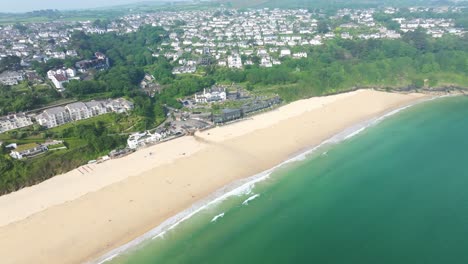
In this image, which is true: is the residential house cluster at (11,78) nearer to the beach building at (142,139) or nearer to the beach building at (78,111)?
the beach building at (78,111)

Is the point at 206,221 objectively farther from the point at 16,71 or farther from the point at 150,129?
the point at 16,71

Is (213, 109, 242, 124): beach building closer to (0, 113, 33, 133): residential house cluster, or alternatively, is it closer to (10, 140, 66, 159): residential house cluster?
(10, 140, 66, 159): residential house cluster

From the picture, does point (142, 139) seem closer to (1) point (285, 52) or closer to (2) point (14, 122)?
(2) point (14, 122)

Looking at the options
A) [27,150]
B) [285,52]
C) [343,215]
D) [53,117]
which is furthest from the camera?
[285,52]

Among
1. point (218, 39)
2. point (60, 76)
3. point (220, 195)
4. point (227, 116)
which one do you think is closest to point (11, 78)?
point (60, 76)

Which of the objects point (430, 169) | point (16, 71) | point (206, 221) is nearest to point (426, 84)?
point (430, 169)

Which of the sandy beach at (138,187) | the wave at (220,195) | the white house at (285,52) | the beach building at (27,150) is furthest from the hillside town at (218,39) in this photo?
the wave at (220,195)
